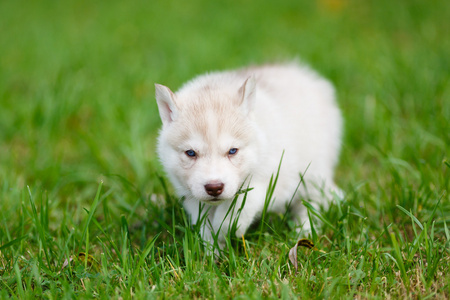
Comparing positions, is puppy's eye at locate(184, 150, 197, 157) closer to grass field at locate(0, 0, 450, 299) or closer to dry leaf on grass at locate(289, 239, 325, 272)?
grass field at locate(0, 0, 450, 299)

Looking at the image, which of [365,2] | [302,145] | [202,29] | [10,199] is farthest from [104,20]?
[302,145]

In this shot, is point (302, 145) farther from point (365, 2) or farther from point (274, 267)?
point (365, 2)

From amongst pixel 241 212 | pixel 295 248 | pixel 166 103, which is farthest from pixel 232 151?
pixel 295 248

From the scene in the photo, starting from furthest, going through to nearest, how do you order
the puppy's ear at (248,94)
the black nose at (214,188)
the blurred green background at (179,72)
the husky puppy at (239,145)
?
the blurred green background at (179,72) < the puppy's ear at (248,94) < the husky puppy at (239,145) < the black nose at (214,188)

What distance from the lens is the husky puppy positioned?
2.49 metres

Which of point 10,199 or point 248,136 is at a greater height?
point 248,136

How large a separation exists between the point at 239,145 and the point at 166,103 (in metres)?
0.53

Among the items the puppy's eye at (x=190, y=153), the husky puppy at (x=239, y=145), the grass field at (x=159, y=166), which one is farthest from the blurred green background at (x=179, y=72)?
the puppy's eye at (x=190, y=153)

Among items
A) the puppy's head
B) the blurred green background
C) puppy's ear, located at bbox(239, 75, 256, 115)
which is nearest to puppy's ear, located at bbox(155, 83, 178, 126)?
the puppy's head

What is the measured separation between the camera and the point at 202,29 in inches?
281

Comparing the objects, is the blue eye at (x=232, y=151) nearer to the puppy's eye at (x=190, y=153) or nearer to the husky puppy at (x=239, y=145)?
the husky puppy at (x=239, y=145)

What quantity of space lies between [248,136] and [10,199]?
1.83m

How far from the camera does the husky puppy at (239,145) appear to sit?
8.18 ft

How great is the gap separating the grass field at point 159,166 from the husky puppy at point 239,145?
19 centimetres
